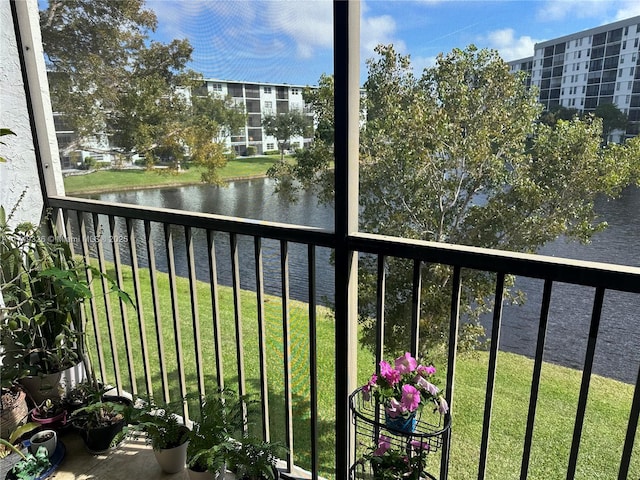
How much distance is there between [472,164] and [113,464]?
2146mm

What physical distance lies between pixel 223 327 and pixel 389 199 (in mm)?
1589

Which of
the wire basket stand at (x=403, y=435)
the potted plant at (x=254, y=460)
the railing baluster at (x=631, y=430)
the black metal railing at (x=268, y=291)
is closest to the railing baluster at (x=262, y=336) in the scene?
the black metal railing at (x=268, y=291)

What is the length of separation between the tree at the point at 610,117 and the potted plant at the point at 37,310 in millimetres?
2131

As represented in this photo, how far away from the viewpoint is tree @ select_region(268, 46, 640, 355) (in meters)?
1.37

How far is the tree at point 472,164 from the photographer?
1.37m

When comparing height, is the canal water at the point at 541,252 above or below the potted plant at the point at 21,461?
above

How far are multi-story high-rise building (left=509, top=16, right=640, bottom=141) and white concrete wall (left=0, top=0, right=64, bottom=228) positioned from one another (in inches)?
93.5

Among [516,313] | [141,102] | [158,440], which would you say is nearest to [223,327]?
[158,440]

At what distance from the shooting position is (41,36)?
7.29ft

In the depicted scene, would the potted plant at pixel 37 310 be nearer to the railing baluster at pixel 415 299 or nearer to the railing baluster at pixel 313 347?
the railing baluster at pixel 313 347

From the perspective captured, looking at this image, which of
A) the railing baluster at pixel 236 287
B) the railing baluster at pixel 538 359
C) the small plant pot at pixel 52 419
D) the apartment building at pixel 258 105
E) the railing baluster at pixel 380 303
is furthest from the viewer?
the small plant pot at pixel 52 419

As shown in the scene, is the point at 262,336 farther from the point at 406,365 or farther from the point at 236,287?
the point at 406,365

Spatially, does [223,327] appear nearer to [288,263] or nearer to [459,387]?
[288,263]

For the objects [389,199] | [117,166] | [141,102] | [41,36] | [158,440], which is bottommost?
[158,440]
